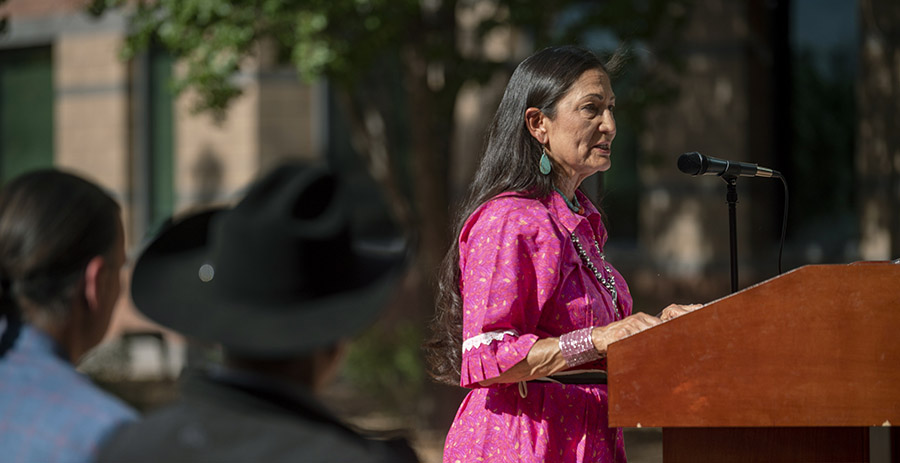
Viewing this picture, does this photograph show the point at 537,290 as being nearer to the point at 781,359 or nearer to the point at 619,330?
the point at 619,330

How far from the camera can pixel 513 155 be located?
8.68ft

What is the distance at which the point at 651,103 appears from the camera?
7785mm

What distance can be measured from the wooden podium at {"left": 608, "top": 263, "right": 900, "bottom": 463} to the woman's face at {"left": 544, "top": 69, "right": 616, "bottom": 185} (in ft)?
1.91

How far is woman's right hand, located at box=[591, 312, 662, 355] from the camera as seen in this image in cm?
230

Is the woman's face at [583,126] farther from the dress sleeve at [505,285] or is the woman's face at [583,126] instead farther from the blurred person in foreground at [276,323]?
the blurred person in foreground at [276,323]

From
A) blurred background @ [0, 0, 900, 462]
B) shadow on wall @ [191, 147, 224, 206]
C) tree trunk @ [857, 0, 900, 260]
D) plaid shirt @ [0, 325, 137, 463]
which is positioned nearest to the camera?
plaid shirt @ [0, 325, 137, 463]

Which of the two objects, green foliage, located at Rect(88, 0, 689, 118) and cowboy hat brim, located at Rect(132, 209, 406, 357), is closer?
cowboy hat brim, located at Rect(132, 209, 406, 357)

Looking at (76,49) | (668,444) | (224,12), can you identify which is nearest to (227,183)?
(76,49)

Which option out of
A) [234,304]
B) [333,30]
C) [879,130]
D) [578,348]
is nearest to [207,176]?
[333,30]

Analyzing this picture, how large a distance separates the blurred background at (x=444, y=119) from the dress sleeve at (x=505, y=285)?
4244 mm

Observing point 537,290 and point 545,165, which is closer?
point 537,290

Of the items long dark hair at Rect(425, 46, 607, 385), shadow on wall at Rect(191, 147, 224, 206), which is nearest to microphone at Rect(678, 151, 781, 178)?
long dark hair at Rect(425, 46, 607, 385)

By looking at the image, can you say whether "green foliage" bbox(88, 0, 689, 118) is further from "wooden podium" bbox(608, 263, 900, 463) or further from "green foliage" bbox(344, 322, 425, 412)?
"wooden podium" bbox(608, 263, 900, 463)

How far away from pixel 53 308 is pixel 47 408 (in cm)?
18
